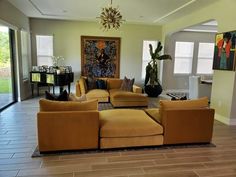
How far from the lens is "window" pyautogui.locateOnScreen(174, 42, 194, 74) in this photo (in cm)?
903

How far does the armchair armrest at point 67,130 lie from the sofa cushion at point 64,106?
90 millimetres

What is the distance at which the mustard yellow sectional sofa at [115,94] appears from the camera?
19.1 ft

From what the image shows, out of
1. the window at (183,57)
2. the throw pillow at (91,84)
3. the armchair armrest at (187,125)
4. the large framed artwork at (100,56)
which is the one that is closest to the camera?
the armchair armrest at (187,125)

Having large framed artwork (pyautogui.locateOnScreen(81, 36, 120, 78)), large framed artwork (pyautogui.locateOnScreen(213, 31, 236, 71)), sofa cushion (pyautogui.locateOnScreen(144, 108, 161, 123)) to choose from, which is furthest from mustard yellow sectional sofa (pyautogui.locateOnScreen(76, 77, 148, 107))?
large framed artwork (pyautogui.locateOnScreen(213, 31, 236, 71))

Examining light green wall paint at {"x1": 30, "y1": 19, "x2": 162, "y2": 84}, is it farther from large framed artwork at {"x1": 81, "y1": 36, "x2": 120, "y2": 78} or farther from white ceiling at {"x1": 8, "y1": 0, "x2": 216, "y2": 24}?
white ceiling at {"x1": 8, "y1": 0, "x2": 216, "y2": 24}

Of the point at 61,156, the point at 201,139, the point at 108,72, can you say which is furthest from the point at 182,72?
the point at 61,156

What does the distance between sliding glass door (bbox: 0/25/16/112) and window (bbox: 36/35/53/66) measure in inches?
73.1

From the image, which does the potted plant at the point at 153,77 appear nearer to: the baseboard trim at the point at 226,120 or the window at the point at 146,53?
the window at the point at 146,53

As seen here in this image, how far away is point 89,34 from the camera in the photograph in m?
8.05

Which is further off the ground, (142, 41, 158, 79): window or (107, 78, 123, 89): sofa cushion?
(142, 41, 158, 79): window

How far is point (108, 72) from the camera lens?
8.43 metres

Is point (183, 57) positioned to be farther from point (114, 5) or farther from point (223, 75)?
point (114, 5)

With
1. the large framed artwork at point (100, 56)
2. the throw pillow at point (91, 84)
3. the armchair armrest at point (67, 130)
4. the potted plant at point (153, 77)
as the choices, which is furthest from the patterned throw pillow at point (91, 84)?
the armchair armrest at point (67, 130)

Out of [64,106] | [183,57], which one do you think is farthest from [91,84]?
[183,57]
